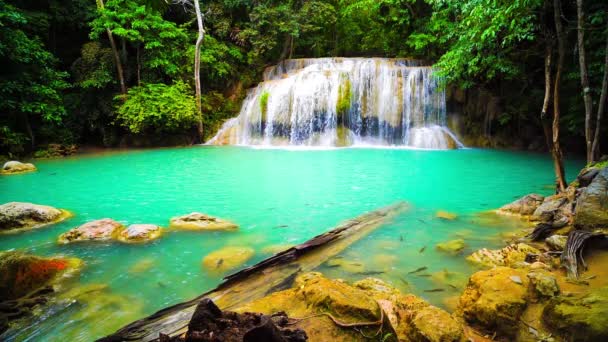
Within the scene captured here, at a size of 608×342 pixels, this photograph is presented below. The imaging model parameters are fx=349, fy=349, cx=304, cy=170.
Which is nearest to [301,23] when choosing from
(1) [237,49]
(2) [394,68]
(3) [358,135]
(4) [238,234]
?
(1) [237,49]

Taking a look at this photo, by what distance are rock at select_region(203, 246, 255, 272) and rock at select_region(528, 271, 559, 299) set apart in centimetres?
281

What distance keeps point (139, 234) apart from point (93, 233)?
0.64 m

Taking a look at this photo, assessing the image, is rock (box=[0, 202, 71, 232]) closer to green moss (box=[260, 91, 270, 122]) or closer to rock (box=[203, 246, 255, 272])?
rock (box=[203, 246, 255, 272])

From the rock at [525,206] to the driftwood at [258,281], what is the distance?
235 centimetres

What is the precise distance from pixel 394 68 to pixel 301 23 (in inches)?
239

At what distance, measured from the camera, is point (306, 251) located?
385 centimetres

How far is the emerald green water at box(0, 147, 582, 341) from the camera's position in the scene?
11.1 ft

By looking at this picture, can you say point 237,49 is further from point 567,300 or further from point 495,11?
point 567,300

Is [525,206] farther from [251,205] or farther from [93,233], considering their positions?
[93,233]

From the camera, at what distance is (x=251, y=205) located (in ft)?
21.5

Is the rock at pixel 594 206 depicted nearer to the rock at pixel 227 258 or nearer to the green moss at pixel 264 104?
the rock at pixel 227 258

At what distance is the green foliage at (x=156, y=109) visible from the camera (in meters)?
14.2

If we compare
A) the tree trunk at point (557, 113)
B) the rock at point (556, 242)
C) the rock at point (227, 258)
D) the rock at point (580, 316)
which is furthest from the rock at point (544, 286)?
the tree trunk at point (557, 113)

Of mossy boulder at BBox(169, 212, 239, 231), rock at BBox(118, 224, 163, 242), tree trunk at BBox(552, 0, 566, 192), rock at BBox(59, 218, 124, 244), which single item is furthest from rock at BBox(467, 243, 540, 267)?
rock at BBox(59, 218, 124, 244)
